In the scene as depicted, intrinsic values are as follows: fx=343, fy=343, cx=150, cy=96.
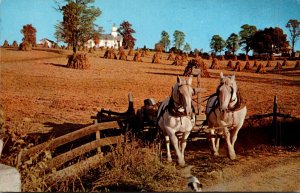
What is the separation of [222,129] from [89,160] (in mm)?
3660

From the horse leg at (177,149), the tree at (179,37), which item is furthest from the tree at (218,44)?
the horse leg at (177,149)

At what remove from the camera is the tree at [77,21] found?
51.0ft

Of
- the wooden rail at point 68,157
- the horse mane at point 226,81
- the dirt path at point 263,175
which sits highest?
the horse mane at point 226,81

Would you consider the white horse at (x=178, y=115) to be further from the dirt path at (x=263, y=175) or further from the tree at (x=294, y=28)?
the tree at (x=294, y=28)

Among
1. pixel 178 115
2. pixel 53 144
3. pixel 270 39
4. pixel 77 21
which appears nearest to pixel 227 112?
pixel 178 115

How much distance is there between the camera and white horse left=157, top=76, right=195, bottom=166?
321 inches

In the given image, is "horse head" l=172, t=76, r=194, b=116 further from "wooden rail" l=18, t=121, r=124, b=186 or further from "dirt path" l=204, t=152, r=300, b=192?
"wooden rail" l=18, t=121, r=124, b=186

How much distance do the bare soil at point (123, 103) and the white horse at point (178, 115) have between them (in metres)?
0.93

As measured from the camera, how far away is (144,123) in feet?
35.7

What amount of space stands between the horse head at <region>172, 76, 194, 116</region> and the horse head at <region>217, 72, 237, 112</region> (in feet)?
2.70

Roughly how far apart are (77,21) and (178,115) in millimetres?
10419

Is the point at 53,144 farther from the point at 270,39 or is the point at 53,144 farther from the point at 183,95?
the point at 270,39

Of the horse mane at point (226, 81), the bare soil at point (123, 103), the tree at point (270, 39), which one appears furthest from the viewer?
the tree at point (270, 39)

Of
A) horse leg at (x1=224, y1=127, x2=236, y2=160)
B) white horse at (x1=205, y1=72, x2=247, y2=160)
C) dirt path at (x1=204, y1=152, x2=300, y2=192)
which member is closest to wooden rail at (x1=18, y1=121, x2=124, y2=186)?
white horse at (x1=205, y1=72, x2=247, y2=160)
